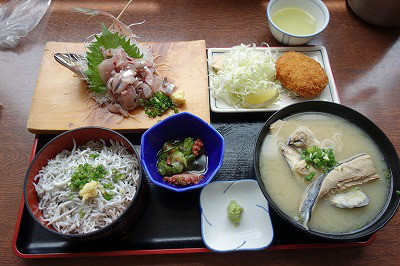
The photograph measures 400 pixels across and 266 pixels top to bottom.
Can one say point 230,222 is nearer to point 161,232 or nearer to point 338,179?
point 161,232

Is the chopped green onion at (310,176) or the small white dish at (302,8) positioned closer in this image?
the chopped green onion at (310,176)

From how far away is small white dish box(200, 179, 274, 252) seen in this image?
1.61 meters

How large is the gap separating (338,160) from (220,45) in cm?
117

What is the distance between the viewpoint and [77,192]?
5.25ft

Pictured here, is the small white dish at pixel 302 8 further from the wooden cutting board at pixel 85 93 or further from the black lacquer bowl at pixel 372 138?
the black lacquer bowl at pixel 372 138

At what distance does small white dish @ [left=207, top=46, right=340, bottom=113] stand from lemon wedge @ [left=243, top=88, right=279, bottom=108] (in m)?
0.04

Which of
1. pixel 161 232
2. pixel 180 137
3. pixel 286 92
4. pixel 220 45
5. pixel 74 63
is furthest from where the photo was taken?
pixel 220 45

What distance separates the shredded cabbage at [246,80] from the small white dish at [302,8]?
0.18m

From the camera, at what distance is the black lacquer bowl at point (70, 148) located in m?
1.46

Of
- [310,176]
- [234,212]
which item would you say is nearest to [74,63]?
[234,212]

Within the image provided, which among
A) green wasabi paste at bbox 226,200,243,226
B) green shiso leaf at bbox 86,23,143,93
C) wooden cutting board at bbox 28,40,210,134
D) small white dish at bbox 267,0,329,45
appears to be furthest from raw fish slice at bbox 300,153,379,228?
green shiso leaf at bbox 86,23,143,93

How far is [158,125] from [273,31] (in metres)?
1.13

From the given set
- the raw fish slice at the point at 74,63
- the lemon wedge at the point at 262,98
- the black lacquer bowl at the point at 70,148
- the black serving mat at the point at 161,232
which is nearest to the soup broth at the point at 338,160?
the black serving mat at the point at 161,232

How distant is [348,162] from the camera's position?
5.43ft
